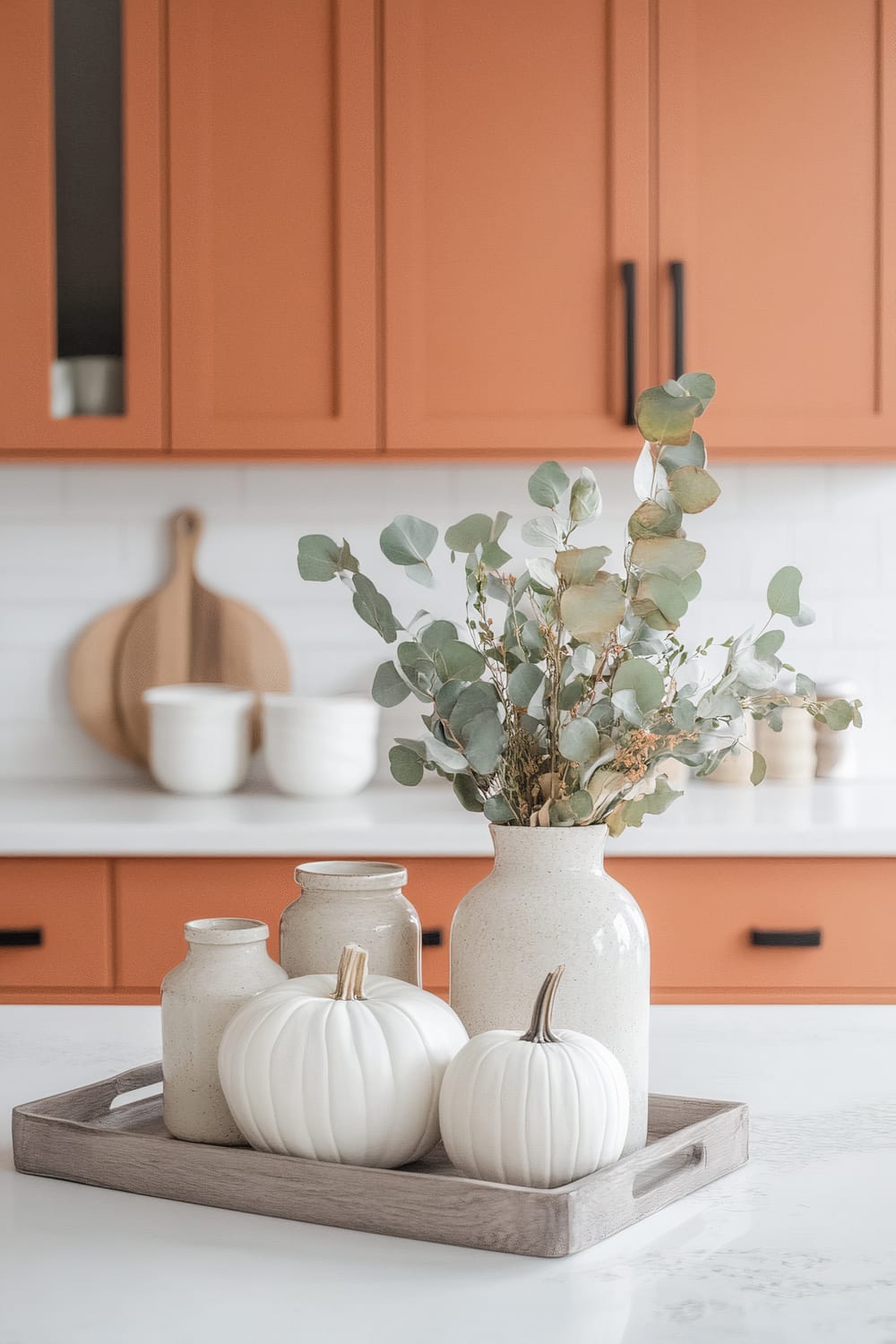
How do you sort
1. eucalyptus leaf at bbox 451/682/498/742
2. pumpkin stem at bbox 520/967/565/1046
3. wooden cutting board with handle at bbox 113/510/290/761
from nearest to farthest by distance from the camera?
pumpkin stem at bbox 520/967/565/1046 < eucalyptus leaf at bbox 451/682/498/742 < wooden cutting board with handle at bbox 113/510/290/761

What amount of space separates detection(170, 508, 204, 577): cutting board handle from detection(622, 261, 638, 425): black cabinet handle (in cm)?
93

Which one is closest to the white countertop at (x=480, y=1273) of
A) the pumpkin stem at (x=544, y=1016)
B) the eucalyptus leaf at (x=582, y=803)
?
the pumpkin stem at (x=544, y=1016)

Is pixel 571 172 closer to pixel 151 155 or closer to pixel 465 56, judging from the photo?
pixel 465 56

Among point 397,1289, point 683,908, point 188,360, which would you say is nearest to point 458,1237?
point 397,1289

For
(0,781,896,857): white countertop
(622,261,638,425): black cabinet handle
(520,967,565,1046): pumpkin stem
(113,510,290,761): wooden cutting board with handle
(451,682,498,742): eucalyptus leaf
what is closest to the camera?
(520,967,565,1046): pumpkin stem

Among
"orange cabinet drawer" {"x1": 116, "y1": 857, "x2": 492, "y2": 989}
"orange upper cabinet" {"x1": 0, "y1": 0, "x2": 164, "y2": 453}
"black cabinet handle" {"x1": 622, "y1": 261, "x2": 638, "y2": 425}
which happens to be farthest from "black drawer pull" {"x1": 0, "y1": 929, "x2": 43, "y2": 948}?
"black cabinet handle" {"x1": 622, "y1": 261, "x2": 638, "y2": 425}

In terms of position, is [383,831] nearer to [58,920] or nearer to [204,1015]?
[58,920]

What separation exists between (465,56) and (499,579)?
1.90 metres

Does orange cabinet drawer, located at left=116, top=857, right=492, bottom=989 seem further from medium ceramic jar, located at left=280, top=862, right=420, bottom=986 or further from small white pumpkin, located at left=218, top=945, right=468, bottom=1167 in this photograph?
small white pumpkin, located at left=218, top=945, right=468, bottom=1167

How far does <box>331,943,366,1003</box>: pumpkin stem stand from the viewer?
0.84m

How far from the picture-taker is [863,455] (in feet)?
8.39

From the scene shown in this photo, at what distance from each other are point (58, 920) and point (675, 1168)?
62.6 inches

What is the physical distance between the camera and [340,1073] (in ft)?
2.64

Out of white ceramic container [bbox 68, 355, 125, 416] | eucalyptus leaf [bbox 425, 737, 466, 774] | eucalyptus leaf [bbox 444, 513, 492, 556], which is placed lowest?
eucalyptus leaf [bbox 425, 737, 466, 774]
